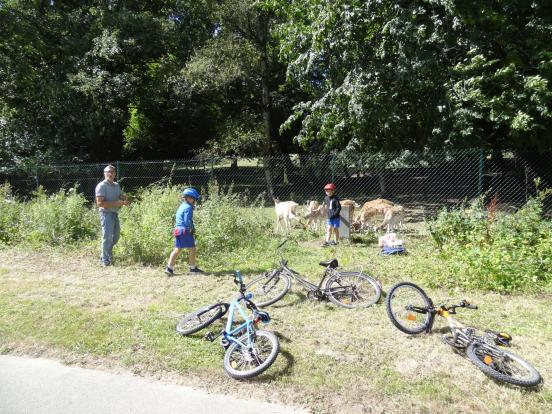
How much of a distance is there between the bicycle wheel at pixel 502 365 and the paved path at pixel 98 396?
5.82ft

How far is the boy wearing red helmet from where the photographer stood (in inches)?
358

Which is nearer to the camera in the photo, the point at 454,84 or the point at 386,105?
the point at 454,84

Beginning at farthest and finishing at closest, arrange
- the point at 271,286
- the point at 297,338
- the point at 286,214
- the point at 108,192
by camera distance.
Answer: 1. the point at 286,214
2. the point at 108,192
3. the point at 271,286
4. the point at 297,338

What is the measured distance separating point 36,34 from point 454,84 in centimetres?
1604

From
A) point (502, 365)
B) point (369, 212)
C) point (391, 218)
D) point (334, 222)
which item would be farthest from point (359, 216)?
point (502, 365)

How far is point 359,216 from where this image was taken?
1066 cm

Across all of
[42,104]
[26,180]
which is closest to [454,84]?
[26,180]

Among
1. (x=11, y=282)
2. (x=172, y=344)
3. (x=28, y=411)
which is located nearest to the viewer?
(x=28, y=411)

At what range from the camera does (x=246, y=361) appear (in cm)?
422

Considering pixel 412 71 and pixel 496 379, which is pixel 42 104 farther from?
pixel 496 379

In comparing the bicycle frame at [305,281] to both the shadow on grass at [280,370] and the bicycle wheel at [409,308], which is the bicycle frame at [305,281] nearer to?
the bicycle wheel at [409,308]

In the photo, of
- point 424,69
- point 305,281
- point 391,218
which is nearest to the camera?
point 305,281

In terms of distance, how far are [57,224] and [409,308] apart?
26.5 ft

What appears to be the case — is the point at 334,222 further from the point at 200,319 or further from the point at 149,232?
the point at 200,319
